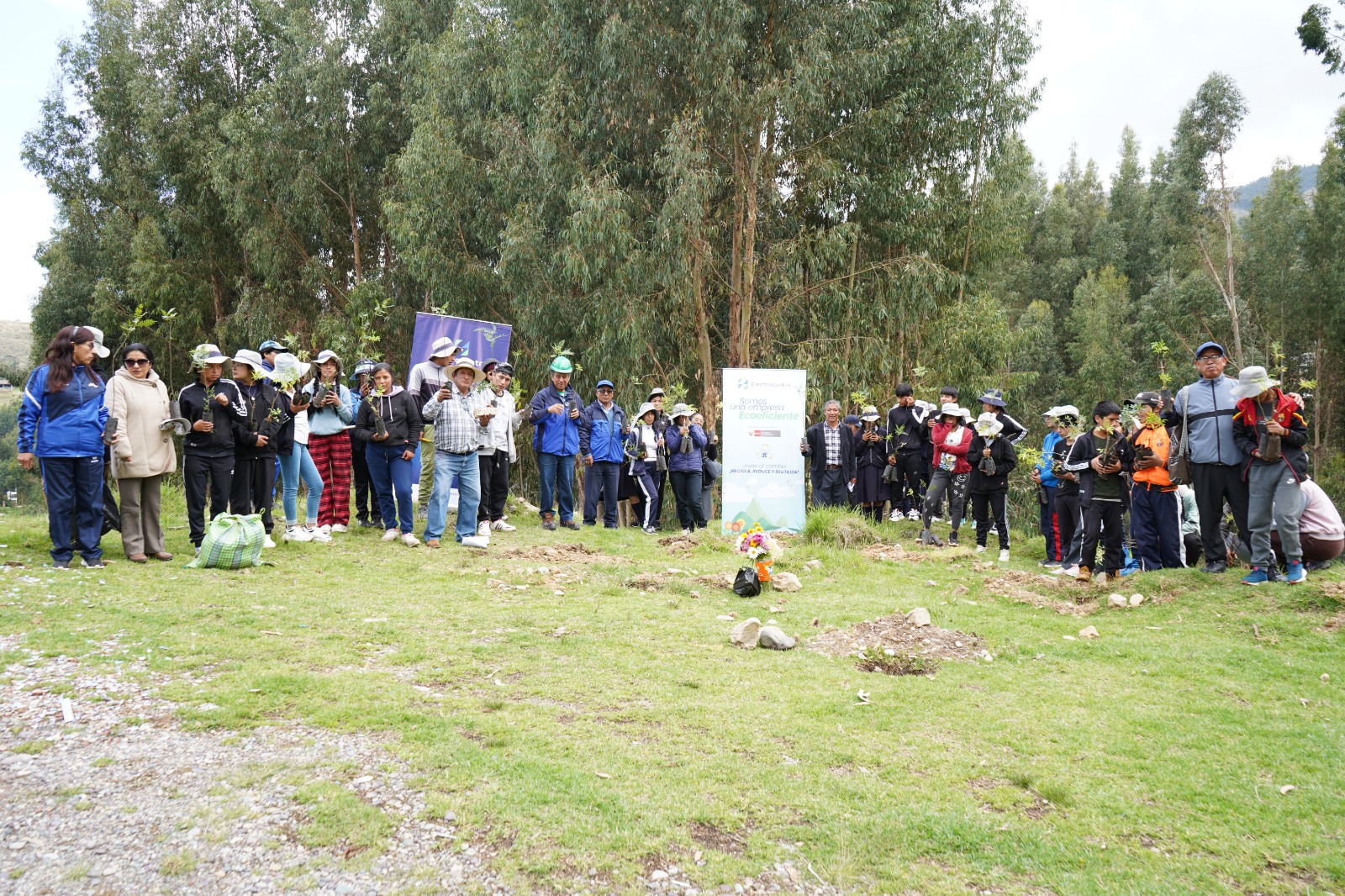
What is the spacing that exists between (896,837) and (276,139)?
25.4 metres

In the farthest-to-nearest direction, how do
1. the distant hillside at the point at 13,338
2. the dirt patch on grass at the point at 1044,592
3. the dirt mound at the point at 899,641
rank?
1. the distant hillside at the point at 13,338
2. the dirt patch on grass at the point at 1044,592
3. the dirt mound at the point at 899,641

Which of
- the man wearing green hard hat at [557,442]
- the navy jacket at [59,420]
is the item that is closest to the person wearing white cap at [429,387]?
the man wearing green hard hat at [557,442]

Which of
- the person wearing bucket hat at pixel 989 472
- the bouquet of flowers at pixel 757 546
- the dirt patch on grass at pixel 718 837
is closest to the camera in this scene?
the dirt patch on grass at pixel 718 837

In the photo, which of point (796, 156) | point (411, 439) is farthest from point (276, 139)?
point (411, 439)

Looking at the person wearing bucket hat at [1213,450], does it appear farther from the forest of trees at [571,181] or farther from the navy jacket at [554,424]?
the navy jacket at [554,424]

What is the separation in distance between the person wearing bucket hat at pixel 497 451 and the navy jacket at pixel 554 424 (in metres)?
0.31

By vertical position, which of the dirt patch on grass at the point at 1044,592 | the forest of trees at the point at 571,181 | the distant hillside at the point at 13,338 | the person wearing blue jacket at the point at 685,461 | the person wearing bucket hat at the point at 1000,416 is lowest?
the dirt patch on grass at the point at 1044,592

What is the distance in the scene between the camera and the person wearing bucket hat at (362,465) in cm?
969

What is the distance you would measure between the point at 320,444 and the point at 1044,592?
7.34 meters

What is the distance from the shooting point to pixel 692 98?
16938 millimetres

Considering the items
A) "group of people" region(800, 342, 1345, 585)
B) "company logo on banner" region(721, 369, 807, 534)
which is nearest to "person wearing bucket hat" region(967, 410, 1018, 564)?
"group of people" region(800, 342, 1345, 585)

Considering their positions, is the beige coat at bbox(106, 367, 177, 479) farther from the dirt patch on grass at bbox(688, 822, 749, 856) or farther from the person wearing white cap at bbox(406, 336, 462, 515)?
the dirt patch on grass at bbox(688, 822, 749, 856)

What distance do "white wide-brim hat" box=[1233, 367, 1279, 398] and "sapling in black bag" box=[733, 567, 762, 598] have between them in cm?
430

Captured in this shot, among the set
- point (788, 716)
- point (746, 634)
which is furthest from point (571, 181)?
point (788, 716)
